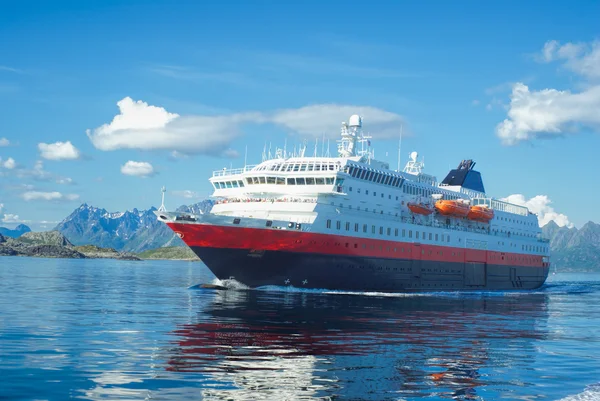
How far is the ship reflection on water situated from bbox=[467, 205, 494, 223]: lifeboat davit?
25247 millimetres

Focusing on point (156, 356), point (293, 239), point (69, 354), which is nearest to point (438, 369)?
point (156, 356)

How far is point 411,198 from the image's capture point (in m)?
56.0

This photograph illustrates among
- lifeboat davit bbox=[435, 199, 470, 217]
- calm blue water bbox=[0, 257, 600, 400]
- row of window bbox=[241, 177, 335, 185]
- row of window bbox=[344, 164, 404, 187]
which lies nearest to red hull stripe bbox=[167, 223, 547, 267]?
row of window bbox=[241, 177, 335, 185]

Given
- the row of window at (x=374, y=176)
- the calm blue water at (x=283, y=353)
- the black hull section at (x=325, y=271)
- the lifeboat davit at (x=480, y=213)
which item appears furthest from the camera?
the lifeboat davit at (x=480, y=213)

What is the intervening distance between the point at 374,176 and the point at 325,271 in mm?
9992

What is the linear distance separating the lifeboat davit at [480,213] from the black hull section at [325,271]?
7474 mm

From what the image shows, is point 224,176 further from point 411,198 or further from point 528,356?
point 528,356

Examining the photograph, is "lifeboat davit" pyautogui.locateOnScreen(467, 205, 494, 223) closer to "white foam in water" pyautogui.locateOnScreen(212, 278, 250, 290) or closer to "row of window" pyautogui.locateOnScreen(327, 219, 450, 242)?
"row of window" pyautogui.locateOnScreen(327, 219, 450, 242)

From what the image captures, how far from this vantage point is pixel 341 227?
46781 millimetres

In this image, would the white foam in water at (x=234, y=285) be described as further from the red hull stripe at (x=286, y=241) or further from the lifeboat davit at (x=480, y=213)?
the lifeboat davit at (x=480, y=213)

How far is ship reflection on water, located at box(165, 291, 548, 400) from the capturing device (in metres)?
16.1

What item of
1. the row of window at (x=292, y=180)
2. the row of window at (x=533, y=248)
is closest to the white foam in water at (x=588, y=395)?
the row of window at (x=292, y=180)

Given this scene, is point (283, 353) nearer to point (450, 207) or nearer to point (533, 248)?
point (450, 207)

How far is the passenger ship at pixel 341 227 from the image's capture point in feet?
143
